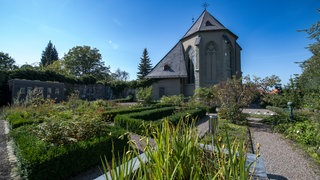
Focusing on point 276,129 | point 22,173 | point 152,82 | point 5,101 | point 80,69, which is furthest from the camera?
point 80,69

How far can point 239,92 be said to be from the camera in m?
8.51

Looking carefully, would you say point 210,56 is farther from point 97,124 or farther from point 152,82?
point 97,124

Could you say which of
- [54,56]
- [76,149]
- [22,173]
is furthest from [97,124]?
[54,56]

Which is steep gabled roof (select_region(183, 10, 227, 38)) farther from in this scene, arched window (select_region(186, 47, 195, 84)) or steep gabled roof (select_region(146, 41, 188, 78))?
steep gabled roof (select_region(146, 41, 188, 78))

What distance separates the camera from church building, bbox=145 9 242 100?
20.0 metres

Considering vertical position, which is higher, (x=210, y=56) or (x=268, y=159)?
(x=210, y=56)

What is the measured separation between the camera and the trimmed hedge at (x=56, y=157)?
2691 mm

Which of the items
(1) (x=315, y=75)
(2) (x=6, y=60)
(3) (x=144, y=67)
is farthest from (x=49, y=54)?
(1) (x=315, y=75)

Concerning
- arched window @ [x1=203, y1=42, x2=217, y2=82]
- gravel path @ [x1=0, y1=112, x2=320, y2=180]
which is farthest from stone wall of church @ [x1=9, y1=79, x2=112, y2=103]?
arched window @ [x1=203, y1=42, x2=217, y2=82]

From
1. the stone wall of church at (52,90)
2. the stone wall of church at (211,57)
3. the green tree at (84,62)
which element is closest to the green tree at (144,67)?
the green tree at (84,62)

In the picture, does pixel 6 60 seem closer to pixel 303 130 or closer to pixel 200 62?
pixel 200 62

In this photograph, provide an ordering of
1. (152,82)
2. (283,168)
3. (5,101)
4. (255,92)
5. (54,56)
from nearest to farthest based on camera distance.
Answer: (283,168) → (255,92) → (5,101) → (152,82) → (54,56)

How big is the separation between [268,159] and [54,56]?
55.7 metres

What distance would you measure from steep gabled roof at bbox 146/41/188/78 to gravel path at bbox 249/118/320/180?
15.7 m
